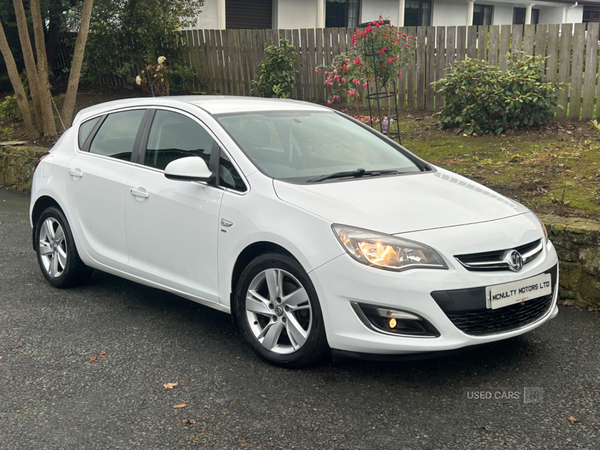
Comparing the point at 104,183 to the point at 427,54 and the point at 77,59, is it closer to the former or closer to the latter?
the point at 77,59

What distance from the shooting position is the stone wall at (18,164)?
36.4 feet

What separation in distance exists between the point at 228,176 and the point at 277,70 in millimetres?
10013

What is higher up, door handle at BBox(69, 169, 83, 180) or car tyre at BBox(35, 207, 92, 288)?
door handle at BBox(69, 169, 83, 180)

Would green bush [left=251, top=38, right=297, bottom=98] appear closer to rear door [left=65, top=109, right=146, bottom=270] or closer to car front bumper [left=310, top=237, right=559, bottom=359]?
rear door [left=65, top=109, right=146, bottom=270]

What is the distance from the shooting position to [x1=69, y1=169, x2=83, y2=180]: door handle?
534cm

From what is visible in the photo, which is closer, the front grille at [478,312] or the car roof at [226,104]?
the front grille at [478,312]

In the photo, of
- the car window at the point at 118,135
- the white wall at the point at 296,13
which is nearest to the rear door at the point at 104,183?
the car window at the point at 118,135

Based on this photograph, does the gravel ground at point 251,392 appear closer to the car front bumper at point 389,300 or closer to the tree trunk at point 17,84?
the car front bumper at point 389,300

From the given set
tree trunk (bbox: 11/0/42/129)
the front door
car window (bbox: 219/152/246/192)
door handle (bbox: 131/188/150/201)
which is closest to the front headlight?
car window (bbox: 219/152/246/192)

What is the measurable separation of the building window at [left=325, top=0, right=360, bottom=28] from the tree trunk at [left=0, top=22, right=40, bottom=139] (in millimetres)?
13057

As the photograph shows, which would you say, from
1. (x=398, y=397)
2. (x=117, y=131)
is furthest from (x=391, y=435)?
(x=117, y=131)

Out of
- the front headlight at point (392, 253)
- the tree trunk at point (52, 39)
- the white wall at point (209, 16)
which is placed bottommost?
the front headlight at point (392, 253)

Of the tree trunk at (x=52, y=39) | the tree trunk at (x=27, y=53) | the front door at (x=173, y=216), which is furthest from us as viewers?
the tree trunk at (x=52, y=39)

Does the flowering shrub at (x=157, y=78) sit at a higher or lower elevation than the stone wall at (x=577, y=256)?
higher
